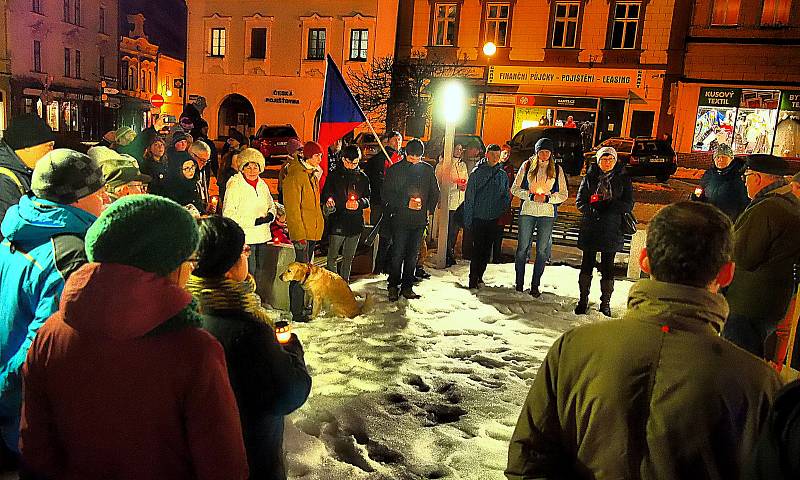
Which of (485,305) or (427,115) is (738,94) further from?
(485,305)

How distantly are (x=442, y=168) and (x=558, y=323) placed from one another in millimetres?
3442

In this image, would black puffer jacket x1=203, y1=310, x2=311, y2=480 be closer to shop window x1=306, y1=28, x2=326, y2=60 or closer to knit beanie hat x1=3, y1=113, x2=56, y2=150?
knit beanie hat x1=3, y1=113, x2=56, y2=150

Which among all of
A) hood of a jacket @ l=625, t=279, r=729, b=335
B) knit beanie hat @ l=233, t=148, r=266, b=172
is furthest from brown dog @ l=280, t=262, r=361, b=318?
hood of a jacket @ l=625, t=279, r=729, b=335

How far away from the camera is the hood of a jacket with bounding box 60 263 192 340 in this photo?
1.71 m

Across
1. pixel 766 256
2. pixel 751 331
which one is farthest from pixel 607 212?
pixel 766 256

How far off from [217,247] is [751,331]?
382cm

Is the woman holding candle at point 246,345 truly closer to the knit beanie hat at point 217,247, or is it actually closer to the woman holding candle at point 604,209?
the knit beanie hat at point 217,247

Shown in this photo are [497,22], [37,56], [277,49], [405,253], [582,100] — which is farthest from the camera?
[37,56]

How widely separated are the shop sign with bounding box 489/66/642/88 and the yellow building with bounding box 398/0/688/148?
0.04 metres

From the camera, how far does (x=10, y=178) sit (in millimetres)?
4027

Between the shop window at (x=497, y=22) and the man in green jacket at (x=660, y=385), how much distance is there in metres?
29.8

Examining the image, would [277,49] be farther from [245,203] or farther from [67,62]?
[245,203]

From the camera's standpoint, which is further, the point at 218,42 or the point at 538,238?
the point at 218,42

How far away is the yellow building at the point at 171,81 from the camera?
55.3 m
